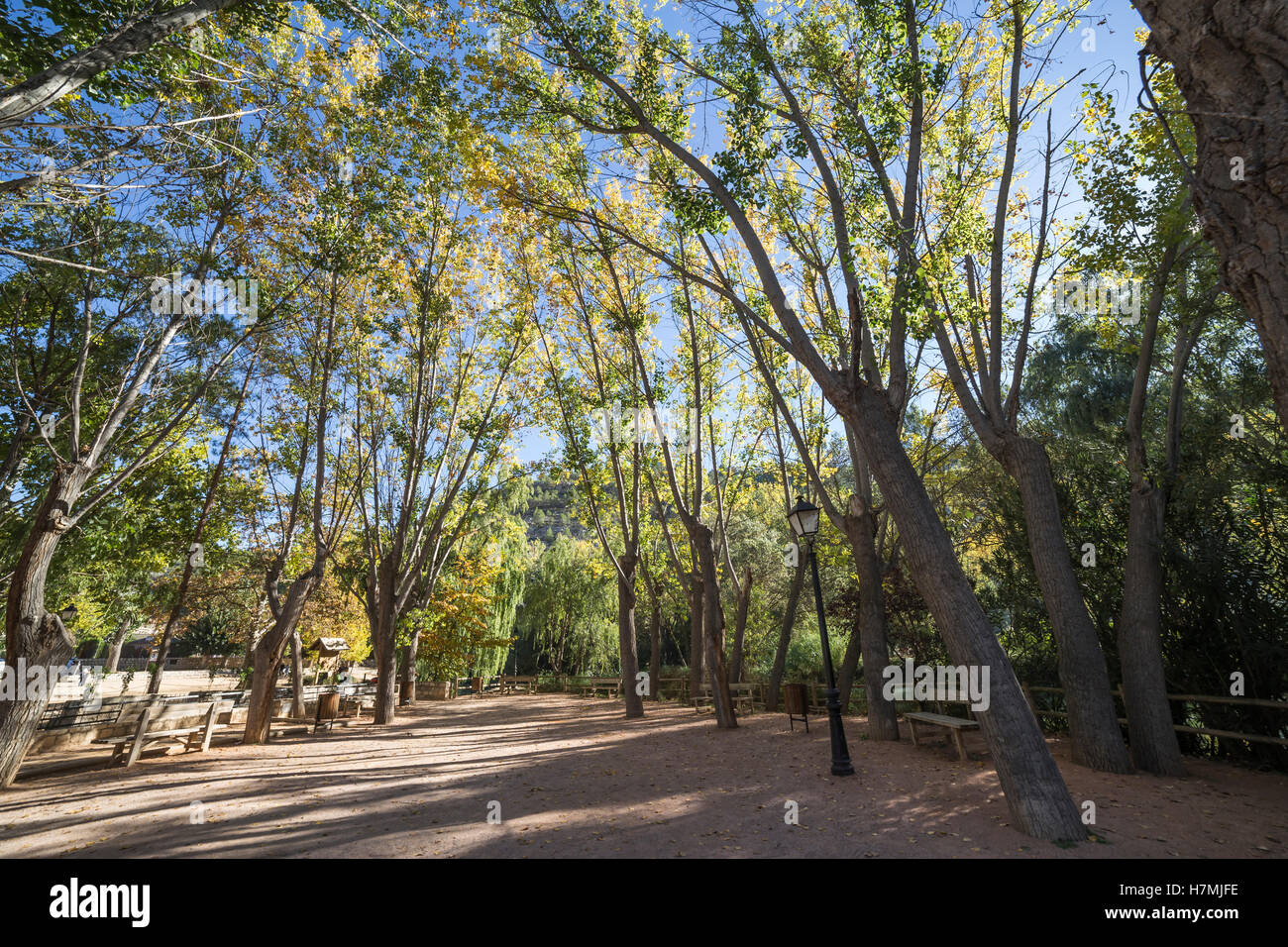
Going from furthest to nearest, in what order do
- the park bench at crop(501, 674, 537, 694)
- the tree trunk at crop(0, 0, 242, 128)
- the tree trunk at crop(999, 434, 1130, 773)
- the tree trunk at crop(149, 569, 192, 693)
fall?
the park bench at crop(501, 674, 537, 694) → the tree trunk at crop(149, 569, 192, 693) → the tree trunk at crop(999, 434, 1130, 773) → the tree trunk at crop(0, 0, 242, 128)

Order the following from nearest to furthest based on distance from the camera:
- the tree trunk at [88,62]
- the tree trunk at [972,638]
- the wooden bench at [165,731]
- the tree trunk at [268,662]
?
the tree trunk at [88,62]
the tree trunk at [972,638]
the wooden bench at [165,731]
the tree trunk at [268,662]

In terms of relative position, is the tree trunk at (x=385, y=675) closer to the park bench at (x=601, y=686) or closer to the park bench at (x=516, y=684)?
the park bench at (x=601, y=686)

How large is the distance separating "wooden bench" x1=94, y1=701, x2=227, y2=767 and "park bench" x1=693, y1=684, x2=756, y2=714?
10.4 meters

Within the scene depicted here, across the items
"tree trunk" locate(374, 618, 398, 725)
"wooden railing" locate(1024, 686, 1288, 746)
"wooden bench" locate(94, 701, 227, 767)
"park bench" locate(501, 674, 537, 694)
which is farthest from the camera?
"park bench" locate(501, 674, 537, 694)

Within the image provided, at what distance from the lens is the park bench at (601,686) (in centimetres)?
2102

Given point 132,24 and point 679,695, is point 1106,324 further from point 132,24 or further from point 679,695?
point 679,695

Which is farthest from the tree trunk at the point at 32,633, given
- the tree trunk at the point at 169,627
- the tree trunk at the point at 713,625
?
the tree trunk at the point at 713,625

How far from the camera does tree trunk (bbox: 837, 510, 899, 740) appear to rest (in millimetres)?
9211

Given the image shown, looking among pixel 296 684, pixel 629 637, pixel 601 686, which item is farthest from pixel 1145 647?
pixel 601 686

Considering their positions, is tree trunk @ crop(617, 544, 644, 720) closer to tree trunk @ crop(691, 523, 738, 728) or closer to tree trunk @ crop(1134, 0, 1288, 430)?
tree trunk @ crop(691, 523, 738, 728)

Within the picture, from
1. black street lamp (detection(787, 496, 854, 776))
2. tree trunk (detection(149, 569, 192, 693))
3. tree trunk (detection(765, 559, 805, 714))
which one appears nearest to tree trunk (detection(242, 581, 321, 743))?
tree trunk (detection(149, 569, 192, 693))

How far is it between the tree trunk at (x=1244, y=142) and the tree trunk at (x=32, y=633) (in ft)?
38.1

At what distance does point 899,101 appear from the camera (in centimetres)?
650
